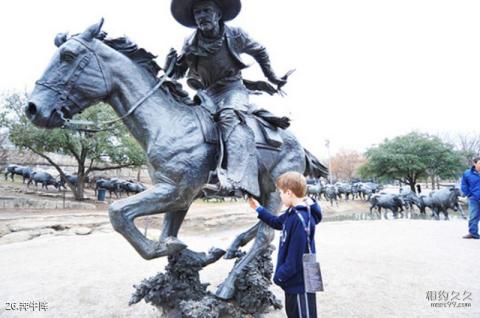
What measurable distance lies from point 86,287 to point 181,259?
6.53 feet

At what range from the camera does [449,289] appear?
3643 millimetres

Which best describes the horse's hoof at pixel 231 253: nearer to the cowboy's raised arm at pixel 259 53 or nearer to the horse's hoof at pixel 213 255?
the horse's hoof at pixel 213 255

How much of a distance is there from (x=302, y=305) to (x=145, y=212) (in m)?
1.33

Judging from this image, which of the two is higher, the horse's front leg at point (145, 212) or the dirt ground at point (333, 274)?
the horse's front leg at point (145, 212)

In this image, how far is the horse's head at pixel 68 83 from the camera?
7.37 feet

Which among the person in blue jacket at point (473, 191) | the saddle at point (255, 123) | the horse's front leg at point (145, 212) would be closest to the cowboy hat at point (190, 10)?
the saddle at point (255, 123)

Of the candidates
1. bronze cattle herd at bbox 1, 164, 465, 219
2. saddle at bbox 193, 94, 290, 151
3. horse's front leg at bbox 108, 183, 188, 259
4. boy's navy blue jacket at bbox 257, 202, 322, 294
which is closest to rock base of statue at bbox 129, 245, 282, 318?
horse's front leg at bbox 108, 183, 188, 259

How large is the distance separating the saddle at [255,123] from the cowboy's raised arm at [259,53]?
0.58 m

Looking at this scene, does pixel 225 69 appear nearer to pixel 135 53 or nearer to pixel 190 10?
pixel 190 10

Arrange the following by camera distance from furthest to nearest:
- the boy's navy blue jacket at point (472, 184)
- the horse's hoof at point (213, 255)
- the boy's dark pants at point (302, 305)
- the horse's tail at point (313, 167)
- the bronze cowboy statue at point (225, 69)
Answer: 1. the boy's navy blue jacket at point (472, 184)
2. the horse's tail at point (313, 167)
3. the horse's hoof at point (213, 255)
4. the bronze cowboy statue at point (225, 69)
5. the boy's dark pants at point (302, 305)

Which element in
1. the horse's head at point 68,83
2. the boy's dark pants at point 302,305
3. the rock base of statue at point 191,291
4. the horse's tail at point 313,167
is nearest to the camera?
the boy's dark pants at point 302,305

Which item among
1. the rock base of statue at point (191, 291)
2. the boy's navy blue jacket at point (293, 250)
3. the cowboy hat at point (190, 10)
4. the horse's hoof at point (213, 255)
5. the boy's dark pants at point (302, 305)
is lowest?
the rock base of statue at point (191, 291)

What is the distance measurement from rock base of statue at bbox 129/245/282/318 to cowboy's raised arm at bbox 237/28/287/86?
2116mm

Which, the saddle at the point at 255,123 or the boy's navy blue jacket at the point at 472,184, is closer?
the saddle at the point at 255,123
